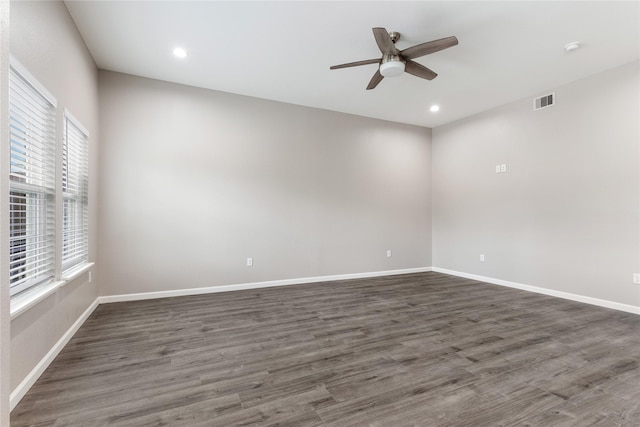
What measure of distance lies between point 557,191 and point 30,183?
19.7 feet

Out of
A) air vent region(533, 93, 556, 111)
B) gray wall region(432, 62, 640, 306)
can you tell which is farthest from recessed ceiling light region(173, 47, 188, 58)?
air vent region(533, 93, 556, 111)

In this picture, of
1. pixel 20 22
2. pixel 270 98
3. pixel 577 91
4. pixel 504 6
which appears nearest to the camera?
pixel 20 22

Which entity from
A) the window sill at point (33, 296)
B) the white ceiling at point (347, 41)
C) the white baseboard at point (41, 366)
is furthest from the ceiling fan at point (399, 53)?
the white baseboard at point (41, 366)

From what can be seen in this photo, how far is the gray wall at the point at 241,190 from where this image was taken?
394 centimetres

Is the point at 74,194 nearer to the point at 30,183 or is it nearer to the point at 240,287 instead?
the point at 30,183

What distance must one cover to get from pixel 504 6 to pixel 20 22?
12.2ft

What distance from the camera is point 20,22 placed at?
1854 millimetres

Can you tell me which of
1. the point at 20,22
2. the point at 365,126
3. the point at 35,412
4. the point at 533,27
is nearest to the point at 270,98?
the point at 365,126

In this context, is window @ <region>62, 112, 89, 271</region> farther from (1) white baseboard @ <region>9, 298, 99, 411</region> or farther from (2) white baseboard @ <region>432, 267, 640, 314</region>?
(2) white baseboard @ <region>432, 267, 640, 314</region>

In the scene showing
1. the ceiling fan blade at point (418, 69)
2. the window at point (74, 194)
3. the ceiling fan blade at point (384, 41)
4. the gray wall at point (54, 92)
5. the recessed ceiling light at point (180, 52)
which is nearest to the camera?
the gray wall at point (54, 92)

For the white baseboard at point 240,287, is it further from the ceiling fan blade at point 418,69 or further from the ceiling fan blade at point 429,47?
the ceiling fan blade at point 429,47

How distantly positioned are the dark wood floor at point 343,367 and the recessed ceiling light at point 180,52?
3.06m

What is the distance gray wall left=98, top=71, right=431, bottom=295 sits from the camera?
394 centimetres

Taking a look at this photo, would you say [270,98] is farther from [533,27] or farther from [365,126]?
[533,27]
